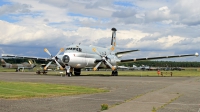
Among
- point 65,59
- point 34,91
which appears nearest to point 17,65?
point 65,59

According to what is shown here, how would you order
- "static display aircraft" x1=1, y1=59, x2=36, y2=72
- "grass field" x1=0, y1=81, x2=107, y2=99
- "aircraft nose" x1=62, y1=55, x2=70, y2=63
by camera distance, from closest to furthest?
"grass field" x1=0, y1=81, x2=107, y2=99 → "aircraft nose" x1=62, y1=55, x2=70, y2=63 → "static display aircraft" x1=1, y1=59, x2=36, y2=72

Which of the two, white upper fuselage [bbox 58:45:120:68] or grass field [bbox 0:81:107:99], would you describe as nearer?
grass field [bbox 0:81:107:99]

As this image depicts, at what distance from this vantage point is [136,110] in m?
11.0

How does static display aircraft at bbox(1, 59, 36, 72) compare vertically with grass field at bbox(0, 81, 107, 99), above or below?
above

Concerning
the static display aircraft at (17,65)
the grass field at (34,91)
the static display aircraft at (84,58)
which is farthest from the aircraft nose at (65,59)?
the static display aircraft at (17,65)

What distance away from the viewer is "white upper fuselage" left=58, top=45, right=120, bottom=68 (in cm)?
4444

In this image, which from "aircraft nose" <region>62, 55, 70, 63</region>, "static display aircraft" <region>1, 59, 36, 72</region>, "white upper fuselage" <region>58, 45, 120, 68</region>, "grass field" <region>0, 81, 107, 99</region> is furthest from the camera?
"static display aircraft" <region>1, 59, 36, 72</region>

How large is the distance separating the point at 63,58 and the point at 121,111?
33.7 meters

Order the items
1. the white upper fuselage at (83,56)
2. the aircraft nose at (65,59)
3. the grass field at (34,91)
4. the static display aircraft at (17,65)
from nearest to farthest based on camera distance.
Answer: the grass field at (34,91)
the aircraft nose at (65,59)
the white upper fuselage at (83,56)
the static display aircraft at (17,65)

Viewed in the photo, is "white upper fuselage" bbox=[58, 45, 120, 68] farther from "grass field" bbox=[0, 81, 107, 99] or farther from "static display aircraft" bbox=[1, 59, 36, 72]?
"static display aircraft" bbox=[1, 59, 36, 72]

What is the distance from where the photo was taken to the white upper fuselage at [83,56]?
4444cm

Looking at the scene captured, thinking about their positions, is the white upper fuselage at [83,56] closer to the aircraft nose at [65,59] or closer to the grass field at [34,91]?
the aircraft nose at [65,59]

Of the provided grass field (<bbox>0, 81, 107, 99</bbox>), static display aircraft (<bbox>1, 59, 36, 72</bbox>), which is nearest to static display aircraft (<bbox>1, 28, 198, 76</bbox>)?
grass field (<bbox>0, 81, 107, 99</bbox>)

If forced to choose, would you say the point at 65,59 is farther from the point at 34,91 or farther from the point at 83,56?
the point at 34,91
